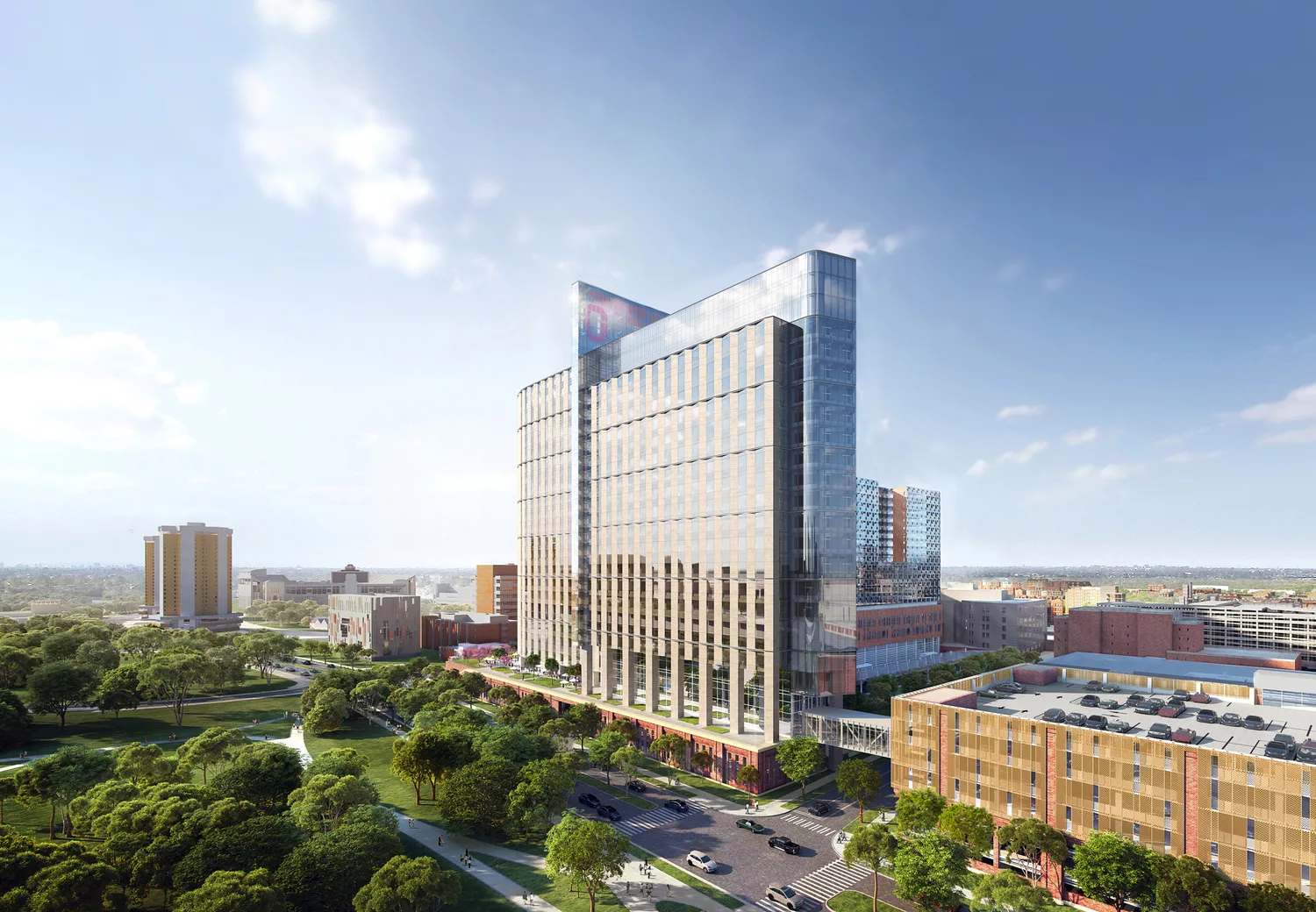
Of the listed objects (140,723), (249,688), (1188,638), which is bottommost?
(249,688)

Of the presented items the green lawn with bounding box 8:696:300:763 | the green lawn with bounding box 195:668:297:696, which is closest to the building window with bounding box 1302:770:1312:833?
the green lawn with bounding box 8:696:300:763

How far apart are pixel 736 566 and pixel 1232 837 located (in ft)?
171

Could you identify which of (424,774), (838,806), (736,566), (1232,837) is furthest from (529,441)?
(1232,837)

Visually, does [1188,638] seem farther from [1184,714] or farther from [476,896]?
[476,896]

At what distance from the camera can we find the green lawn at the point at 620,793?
251ft

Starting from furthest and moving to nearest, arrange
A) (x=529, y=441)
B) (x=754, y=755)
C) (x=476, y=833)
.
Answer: (x=529, y=441) → (x=754, y=755) → (x=476, y=833)

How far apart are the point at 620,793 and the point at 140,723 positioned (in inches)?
3229

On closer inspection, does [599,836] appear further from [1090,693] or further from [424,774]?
[1090,693]

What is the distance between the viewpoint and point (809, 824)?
70438 mm

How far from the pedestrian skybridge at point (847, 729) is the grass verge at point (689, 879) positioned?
25.1m

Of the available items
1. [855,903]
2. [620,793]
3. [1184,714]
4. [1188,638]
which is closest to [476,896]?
[620,793]

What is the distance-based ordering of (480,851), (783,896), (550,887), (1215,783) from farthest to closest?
(480,851) → (550,887) → (783,896) → (1215,783)

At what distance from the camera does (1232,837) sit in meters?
48.8

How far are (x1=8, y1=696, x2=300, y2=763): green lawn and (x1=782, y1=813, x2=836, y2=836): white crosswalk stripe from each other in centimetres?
7881
